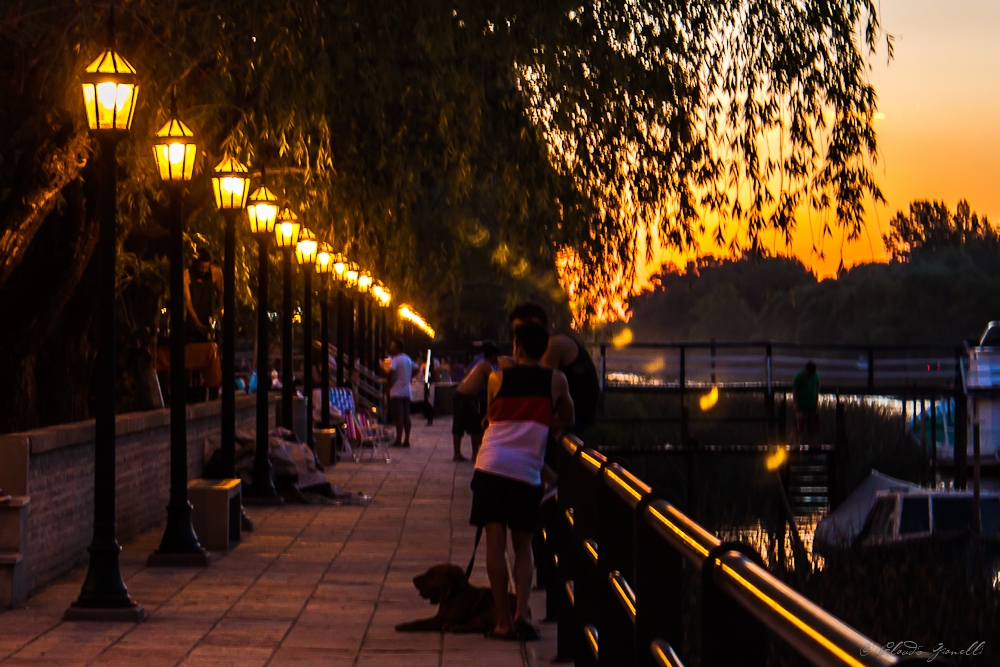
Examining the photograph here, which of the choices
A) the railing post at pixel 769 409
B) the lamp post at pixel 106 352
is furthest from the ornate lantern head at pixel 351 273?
the lamp post at pixel 106 352

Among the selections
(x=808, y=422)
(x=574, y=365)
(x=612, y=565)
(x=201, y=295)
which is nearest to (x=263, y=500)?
(x=201, y=295)

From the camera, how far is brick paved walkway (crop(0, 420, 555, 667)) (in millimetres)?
7766

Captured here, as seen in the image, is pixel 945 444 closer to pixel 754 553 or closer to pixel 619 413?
pixel 619 413

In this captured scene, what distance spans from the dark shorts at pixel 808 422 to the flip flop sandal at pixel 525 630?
791 inches

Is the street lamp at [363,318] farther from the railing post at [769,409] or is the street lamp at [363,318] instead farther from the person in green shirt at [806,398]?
the person in green shirt at [806,398]

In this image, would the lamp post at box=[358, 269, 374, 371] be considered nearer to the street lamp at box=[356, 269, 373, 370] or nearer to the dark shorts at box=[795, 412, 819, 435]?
the street lamp at box=[356, 269, 373, 370]

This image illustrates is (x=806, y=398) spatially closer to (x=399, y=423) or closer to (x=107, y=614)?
(x=399, y=423)

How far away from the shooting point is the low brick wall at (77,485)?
32.1ft

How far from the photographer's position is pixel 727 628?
274 cm

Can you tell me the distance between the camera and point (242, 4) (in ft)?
34.8

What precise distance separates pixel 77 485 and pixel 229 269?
3.69m

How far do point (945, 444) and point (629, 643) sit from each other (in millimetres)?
26747

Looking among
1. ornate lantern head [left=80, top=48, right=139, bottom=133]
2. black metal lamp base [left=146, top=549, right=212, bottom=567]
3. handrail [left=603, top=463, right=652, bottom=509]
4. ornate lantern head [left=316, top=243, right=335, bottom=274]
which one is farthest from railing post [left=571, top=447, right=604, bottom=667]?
ornate lantern head [left=316, top=243, right=335, bottom=274]

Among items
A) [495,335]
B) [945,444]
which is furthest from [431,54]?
[495,335]
